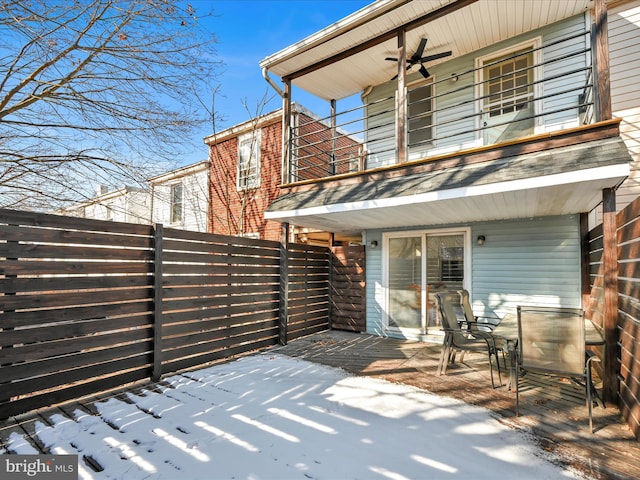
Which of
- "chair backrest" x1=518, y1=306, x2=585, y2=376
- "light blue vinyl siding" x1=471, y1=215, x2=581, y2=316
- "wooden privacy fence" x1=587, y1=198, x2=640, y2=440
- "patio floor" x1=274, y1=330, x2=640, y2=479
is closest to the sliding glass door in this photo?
"light blue vinyl siding" x1=471, y1=215, x2=581, y2=316

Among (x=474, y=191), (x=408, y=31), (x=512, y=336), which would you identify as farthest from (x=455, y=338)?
(x=408, y=31)

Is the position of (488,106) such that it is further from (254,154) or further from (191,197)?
(191,197)

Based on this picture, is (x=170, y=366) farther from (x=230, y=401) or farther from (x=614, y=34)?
(x=614, y=34)

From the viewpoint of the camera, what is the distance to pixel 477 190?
422cm

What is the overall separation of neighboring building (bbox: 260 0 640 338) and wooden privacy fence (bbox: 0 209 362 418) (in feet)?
6.09

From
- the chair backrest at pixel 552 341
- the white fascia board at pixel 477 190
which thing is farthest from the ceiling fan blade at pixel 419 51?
the chair backrest at pixel 552 341

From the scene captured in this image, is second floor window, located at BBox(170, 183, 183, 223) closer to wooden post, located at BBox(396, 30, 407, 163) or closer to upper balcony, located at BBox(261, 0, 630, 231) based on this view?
upper balcony, located at BBox(261, 0, 630, 231)

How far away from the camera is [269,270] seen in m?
6.35

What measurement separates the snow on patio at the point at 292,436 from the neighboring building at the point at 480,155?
2727 mm

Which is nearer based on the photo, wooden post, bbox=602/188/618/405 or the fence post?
wooden post, bbox=602/188/618/405

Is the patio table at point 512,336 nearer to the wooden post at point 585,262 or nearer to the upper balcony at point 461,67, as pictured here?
the wooden post at point 585,262

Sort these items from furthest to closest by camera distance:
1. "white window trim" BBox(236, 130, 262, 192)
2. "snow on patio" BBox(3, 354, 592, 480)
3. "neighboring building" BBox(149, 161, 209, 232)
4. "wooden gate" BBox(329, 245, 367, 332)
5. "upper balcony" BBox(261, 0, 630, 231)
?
1. "neighboring building" BBox(149, 161, 209, 232)
2. "white window trim" BBox(236, 130, 262, 192)
3. "wooden gate" BBox(329, 245, 367, 332)
4. "upper balcony" BBox(261, 0, 630, 231)
5. "snow on patio" BBox(3, 354, 592, 480)

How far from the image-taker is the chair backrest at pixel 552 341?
3176 mm

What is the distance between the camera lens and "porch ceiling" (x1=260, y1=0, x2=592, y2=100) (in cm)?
527
